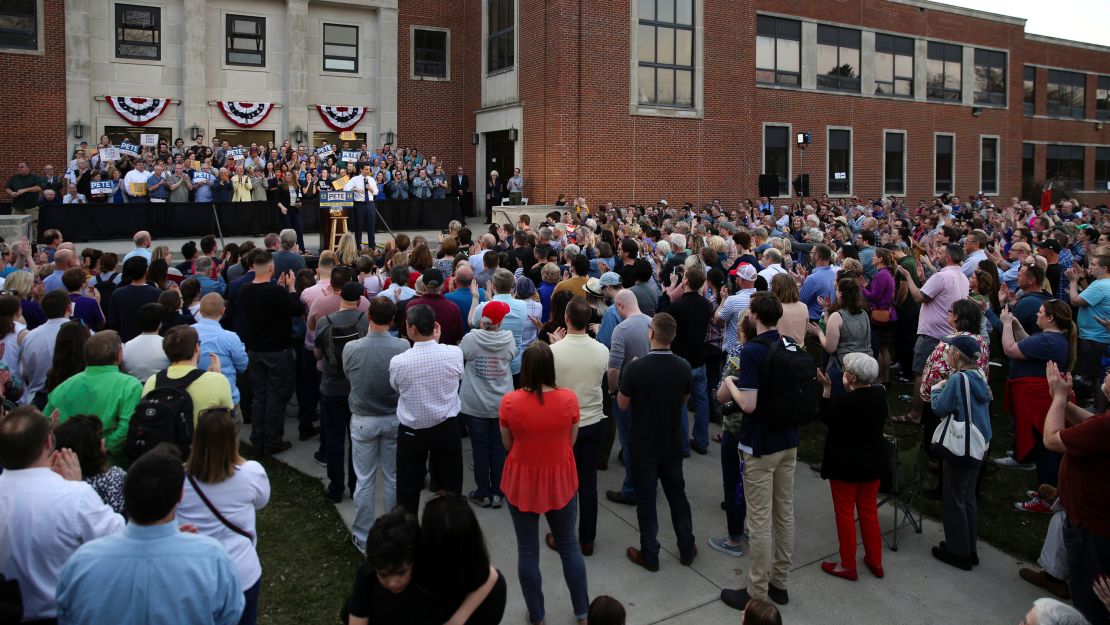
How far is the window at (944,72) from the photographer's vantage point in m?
35.1

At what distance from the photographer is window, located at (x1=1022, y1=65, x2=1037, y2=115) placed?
42344 millimetres

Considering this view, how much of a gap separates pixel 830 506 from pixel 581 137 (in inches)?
719

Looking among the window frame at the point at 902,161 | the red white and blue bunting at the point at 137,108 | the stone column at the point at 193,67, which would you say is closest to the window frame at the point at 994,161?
the window frame at the point at 902,161

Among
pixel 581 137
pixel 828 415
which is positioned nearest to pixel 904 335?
pixel 828 415

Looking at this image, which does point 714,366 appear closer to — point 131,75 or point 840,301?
point 840,301

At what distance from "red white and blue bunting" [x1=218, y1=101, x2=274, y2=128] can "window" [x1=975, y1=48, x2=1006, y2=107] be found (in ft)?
104

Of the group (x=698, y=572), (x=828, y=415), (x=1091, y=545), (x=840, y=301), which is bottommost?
(x=698, y=572)

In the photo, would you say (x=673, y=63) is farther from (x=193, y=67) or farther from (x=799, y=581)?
(x=799, y=581)

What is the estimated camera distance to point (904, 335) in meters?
11.4

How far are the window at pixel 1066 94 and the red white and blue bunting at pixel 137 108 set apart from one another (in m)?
43.9

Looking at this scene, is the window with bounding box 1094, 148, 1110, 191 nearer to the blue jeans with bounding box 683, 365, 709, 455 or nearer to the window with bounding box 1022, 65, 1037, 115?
the window with bounding box 1022, 65, 1037, 115

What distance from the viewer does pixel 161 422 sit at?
4684mm

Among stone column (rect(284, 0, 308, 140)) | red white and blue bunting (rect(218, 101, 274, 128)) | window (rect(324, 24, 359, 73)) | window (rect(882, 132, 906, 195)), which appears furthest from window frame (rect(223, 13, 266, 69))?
window (rect(882, 132, 906, 195))

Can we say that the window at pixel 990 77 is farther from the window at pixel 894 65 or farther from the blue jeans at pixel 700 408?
the blue jeans at pixel 700 408
